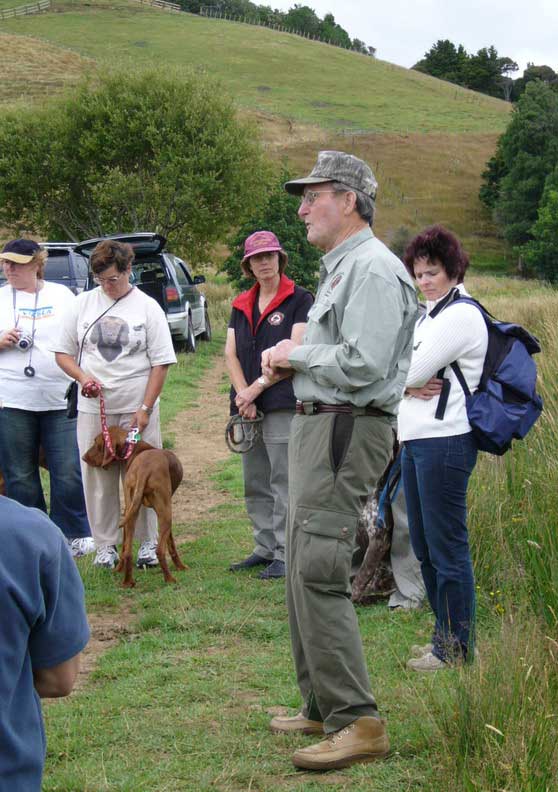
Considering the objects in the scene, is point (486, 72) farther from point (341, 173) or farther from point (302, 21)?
point (341, 173)

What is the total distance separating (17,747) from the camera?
6.51 ft

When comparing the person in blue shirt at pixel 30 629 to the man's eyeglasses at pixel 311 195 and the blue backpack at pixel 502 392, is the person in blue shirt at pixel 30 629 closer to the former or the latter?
the man's eyeglasses at pixel 311 195

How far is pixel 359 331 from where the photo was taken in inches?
143

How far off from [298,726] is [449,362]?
170 centimetres

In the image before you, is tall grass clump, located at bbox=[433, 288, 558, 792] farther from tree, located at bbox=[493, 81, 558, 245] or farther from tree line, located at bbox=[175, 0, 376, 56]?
tree line, located at bbox=[175, 0, 376, 56]

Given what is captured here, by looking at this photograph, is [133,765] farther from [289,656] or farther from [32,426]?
[32,426]

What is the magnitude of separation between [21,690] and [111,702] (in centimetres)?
273

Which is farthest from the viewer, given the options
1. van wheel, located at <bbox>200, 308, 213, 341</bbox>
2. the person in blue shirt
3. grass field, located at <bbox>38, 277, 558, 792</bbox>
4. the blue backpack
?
van wheel, located at <bbox>200, 308, 213, 341</bbox>

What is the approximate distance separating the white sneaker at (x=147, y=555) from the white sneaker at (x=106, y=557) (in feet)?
0.53

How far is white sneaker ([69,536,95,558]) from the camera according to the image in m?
7.54

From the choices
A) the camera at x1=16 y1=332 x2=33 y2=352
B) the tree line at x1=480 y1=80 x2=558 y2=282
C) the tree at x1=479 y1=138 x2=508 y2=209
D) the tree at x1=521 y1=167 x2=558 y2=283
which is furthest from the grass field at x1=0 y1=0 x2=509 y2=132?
the camera at x1=16 y1=332 x2=33 y2=352

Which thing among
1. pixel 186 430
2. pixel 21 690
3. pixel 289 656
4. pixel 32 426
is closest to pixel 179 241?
pixel 186 430

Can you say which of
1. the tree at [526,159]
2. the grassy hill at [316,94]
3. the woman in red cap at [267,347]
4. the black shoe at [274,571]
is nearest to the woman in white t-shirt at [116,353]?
the woman in red cap at [267,347]

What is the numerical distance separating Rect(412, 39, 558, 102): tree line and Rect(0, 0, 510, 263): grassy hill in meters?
13.9
